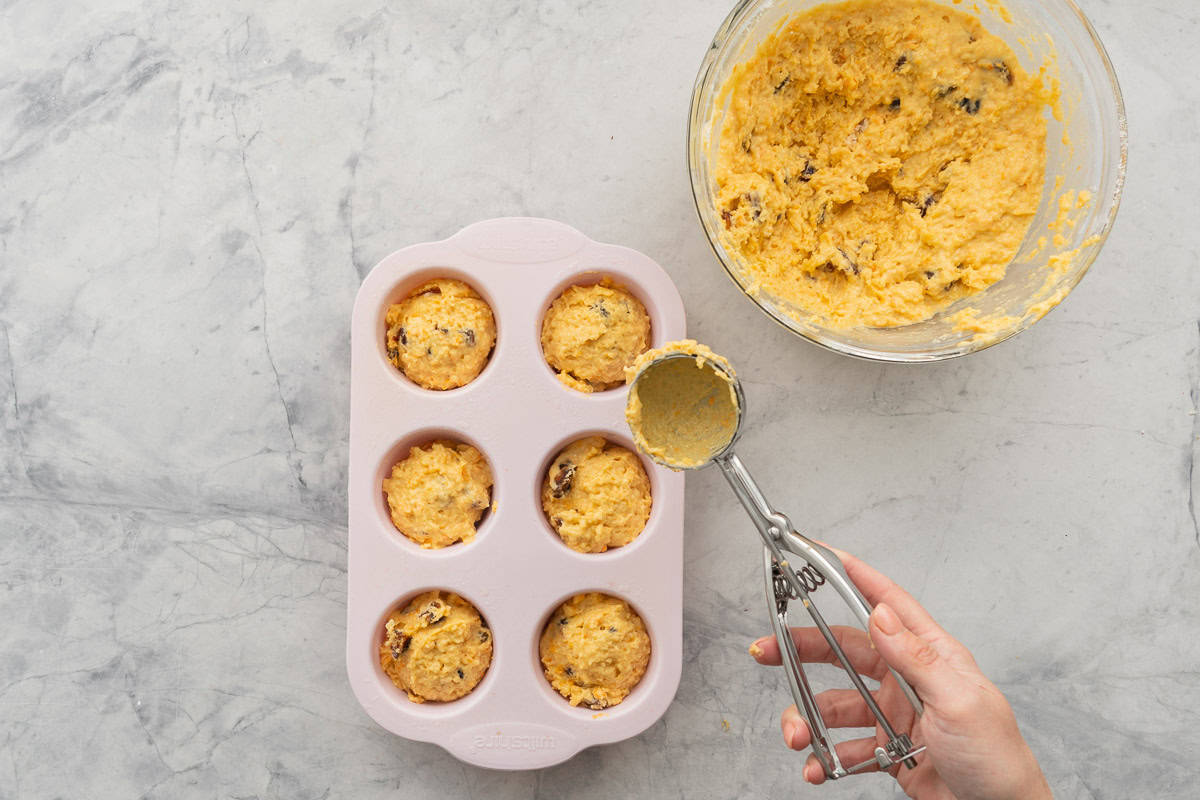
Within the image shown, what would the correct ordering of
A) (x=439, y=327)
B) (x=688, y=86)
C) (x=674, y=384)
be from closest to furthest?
(x=674, y=384) < (x=439, y=327) < (x=688, y=86)

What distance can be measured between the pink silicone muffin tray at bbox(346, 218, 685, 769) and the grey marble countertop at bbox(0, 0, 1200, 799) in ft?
0.74

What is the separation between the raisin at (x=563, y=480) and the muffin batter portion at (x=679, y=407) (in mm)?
319

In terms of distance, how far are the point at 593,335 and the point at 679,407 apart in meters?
0.31

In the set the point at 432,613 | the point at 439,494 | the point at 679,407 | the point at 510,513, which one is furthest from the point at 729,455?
the point at 432,613

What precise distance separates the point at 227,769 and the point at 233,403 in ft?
3.23

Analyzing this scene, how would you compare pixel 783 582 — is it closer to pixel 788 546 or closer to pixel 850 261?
pixel 788 546

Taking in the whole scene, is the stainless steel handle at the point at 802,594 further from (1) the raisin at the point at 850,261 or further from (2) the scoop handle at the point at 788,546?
(1) the raisin at the point at 850,261

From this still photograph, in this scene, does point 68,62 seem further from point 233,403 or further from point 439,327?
point 439,327

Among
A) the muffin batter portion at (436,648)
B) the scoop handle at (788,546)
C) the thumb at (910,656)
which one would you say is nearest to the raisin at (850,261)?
the scoop handle at (788,546)

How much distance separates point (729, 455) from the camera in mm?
1841

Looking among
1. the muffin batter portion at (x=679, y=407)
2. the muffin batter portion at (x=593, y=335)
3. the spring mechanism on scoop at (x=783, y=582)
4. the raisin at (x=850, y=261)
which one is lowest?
the spring mechanism on scoop at (x=783, y=582)

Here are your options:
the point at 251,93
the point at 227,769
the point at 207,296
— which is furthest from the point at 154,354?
the point at 227,769

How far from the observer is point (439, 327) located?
2121 mm

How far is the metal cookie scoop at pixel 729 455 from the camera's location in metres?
1.79
